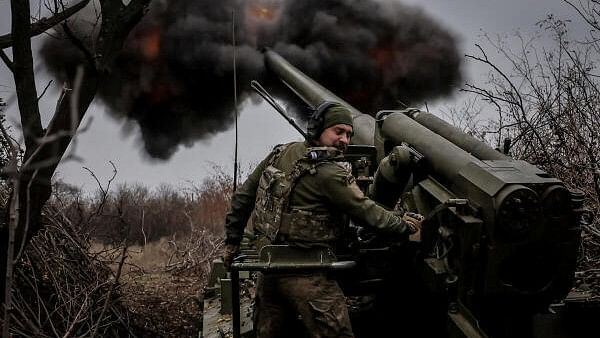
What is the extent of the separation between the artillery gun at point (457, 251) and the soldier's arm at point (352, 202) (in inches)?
9.8

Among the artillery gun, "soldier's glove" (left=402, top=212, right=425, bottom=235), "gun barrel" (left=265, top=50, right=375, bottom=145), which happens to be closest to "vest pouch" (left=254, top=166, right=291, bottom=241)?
the artillery gun

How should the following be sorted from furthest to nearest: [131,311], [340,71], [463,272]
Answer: [340,71], [131,311], [463,272]

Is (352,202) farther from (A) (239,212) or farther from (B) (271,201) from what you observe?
(A) (239,212)

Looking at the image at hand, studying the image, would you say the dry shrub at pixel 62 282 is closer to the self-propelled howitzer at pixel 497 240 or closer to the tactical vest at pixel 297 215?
the tactical vest at pixel 297 215

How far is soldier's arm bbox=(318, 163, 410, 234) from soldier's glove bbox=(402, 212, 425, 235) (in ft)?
0.20

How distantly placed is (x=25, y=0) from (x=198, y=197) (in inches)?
457

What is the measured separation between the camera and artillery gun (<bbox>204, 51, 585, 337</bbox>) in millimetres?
3324

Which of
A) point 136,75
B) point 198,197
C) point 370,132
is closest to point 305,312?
point 370,132

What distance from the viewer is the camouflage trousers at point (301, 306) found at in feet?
11.7

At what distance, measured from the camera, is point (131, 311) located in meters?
7.35

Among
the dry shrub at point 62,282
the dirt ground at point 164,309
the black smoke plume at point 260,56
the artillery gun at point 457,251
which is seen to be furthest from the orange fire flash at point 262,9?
the artillery gun at point 457,251

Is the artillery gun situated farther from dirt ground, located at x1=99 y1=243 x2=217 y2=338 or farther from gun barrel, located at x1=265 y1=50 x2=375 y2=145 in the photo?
dirt ground, located at x1=99 y1=243 x2=217 y2=338

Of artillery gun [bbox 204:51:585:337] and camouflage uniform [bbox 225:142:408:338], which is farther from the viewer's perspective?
camouflage uniform [bbox 225:142:408:338]

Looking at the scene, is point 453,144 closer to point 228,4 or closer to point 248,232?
point 248,232
